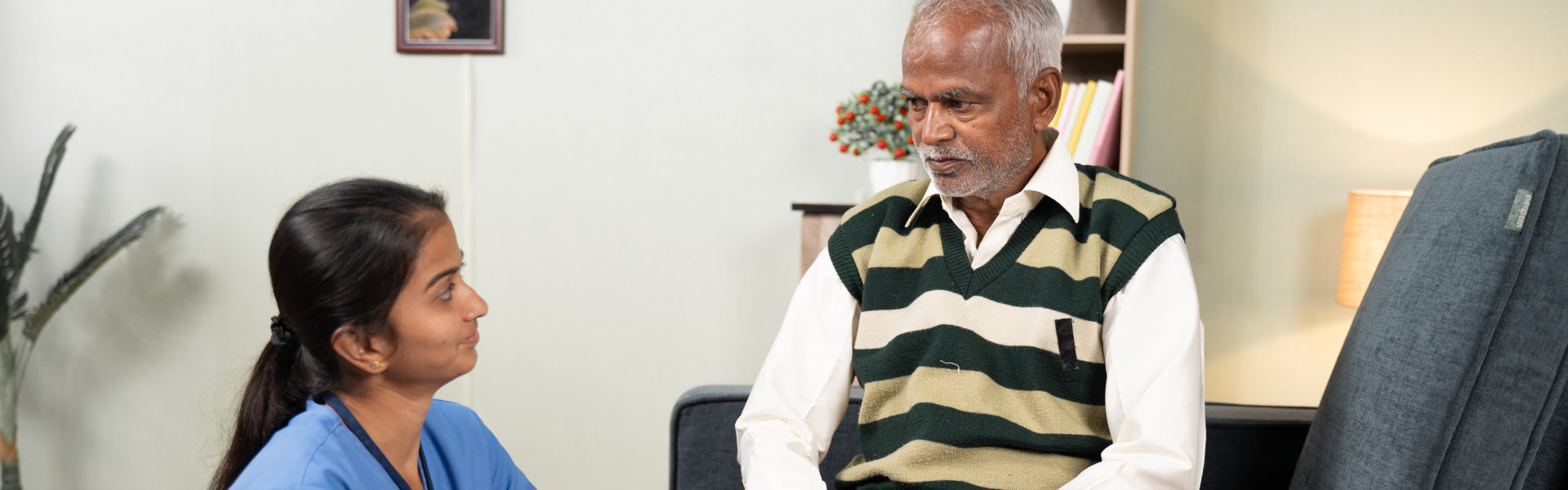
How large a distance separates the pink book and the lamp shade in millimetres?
536

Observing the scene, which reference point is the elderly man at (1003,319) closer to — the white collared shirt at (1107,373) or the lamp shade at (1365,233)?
the white collared shirt at (1107,373)

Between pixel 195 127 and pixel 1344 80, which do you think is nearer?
pixel 1344 80

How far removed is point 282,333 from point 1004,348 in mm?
873

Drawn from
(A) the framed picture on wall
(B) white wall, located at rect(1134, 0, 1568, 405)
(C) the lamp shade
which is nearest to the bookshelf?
(B) white wall, located at rect(1134, 0, 1568, 405)

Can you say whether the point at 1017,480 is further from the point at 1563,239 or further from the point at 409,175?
the point at 409,175

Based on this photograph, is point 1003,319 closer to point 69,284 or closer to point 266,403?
point 266,403

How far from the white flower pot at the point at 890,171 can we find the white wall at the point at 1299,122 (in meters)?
0.65

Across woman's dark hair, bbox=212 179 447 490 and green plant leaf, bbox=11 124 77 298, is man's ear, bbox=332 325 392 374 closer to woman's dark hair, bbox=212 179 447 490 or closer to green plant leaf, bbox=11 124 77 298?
woman's dark hair, bbox=212 179 447 490

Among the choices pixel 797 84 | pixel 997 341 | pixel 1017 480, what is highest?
pixel 797 84

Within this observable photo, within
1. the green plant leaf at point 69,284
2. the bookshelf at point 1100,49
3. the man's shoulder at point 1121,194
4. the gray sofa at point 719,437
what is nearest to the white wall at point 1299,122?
the bookshelf at point 1100,49

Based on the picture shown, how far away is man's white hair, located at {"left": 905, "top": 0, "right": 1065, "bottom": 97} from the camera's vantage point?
128cm

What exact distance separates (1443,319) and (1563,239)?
14 cm

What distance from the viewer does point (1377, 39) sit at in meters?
2.37

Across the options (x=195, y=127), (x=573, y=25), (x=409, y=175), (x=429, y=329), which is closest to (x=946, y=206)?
(x=429, y=329)
